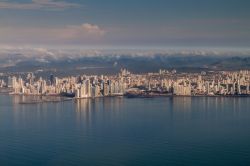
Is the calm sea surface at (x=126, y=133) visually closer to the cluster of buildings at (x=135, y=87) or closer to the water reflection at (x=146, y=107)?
the water reflection at (x=146, y=107)

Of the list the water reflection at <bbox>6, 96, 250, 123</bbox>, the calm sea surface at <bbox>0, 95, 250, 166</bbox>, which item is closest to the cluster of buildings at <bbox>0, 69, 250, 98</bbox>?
the water reflection at <bbox>6, 96, 250, 123</bbox>

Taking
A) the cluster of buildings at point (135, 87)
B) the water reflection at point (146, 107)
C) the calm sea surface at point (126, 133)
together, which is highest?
the cluster of buildings at point (135, 87)

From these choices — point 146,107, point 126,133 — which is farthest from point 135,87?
point 126,133

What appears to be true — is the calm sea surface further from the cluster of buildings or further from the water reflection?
the cluster of buildings

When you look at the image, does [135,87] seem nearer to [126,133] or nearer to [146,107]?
[146,107]

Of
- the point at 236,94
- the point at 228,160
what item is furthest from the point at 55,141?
the point at 236,94

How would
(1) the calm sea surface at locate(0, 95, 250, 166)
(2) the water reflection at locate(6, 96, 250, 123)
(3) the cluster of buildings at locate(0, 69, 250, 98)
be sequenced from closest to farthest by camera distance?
(1) the calm sea surface at locate(0, 95, 250, 166) < (2) the water reflection at locate(6, 96, 250, 123) < (3) the cluster of buildings at locate(0, 69, 250, 98)

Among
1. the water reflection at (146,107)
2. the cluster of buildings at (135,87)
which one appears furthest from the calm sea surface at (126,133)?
the cluster of buildings at (135,87)

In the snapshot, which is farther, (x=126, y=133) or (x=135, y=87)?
(x=135, y=87)
